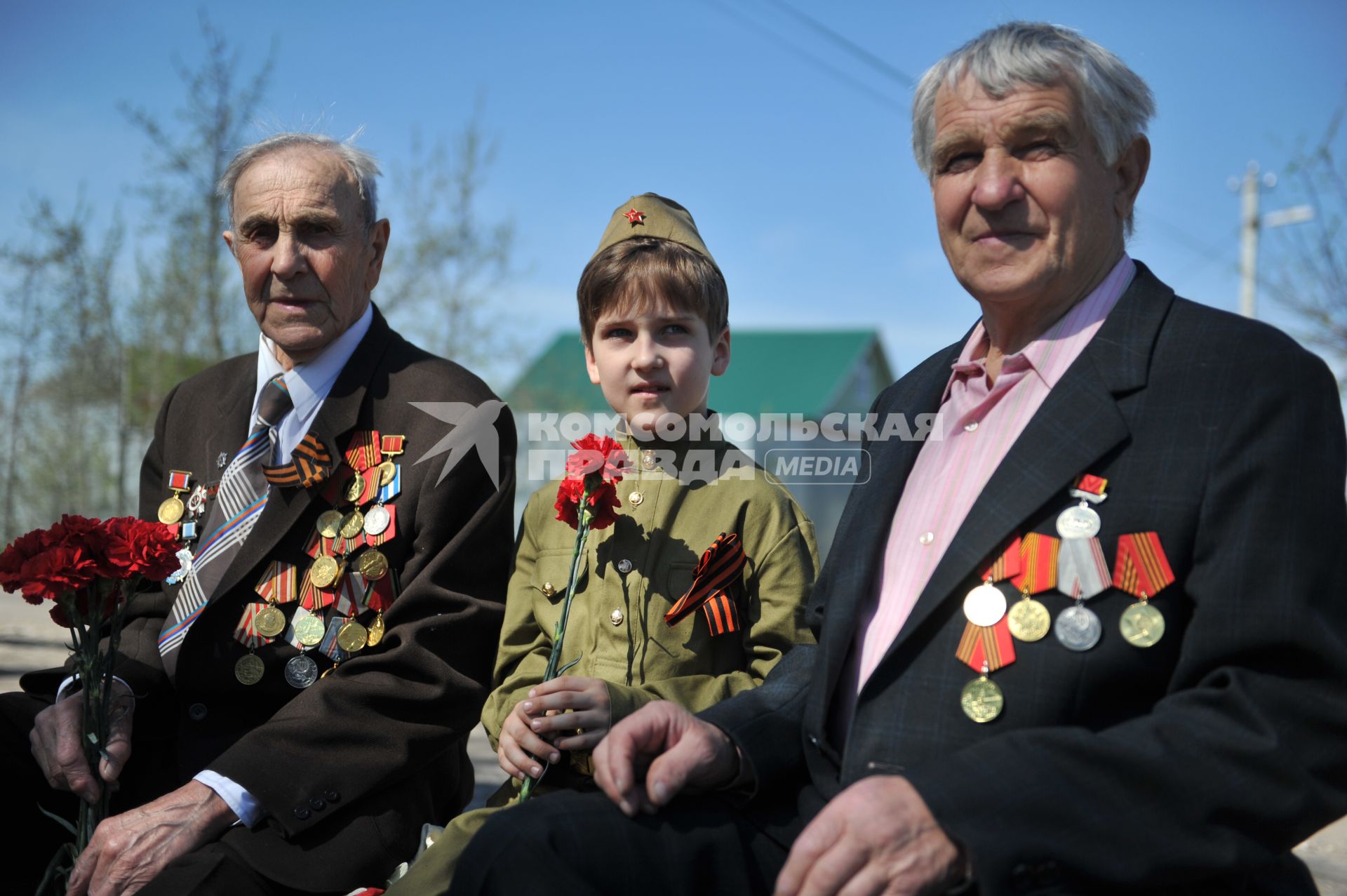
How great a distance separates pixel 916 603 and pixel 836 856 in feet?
1.49

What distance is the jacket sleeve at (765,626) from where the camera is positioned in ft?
8.11

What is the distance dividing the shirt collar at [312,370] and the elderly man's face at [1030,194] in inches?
69.4

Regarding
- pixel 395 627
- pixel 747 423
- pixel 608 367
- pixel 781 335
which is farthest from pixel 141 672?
pixel 781 335

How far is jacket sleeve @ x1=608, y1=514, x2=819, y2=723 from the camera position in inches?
97.3

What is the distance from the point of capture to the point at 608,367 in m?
2.84

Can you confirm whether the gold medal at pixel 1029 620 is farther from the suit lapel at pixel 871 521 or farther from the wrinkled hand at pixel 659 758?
the wrinkled hand at pixel 659 758

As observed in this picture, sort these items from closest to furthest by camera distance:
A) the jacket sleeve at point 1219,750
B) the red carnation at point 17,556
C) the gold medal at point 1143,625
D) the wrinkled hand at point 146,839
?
the jacket sleeve at point 1219,750 → the gold medal at point 1143,625 → the wrinkled hand at point 146,839 → the red carnation at point 17,556

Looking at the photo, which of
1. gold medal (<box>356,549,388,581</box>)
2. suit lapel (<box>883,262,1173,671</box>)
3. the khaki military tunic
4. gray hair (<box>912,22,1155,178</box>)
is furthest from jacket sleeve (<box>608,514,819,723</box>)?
gray hair (<box>912,22,1155,178</box>)

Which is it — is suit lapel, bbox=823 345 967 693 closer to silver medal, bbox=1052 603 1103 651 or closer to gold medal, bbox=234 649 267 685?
silver medal, bbox=1052 603 1103 651

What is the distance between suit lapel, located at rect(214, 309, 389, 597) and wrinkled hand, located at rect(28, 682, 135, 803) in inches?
14.5

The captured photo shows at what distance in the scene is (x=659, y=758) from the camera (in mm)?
1975

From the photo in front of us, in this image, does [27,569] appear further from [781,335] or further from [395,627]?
[781,335]
